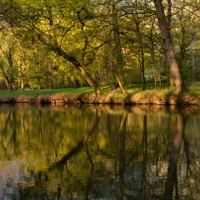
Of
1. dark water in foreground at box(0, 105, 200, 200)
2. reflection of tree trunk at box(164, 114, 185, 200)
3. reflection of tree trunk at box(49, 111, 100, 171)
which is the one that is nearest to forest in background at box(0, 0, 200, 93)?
reflection of tree trunk at box(164, 114, 185, 200)

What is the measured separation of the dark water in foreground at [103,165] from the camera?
5410 millimetres

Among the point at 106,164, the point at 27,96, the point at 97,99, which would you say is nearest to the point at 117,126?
the point at 106,164

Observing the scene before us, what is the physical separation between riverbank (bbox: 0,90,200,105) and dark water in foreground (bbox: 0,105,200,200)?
1089 cm

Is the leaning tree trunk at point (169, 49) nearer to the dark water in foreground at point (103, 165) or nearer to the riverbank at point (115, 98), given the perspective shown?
the riverbank at point (115, 98)

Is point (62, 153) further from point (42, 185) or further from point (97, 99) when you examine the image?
point (97, 99)

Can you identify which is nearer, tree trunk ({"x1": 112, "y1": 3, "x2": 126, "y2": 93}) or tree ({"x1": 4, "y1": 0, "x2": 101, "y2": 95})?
tree ({"x1": 4, "y1": 0, "x2": 101, "y2": 95})

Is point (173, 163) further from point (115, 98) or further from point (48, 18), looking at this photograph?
point (48, 18)

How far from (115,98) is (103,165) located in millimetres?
20714

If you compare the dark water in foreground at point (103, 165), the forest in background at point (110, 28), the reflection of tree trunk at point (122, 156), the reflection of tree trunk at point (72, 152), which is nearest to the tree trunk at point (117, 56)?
the forest in background at point (110, 28)

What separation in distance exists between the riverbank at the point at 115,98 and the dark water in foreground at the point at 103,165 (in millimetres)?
10892

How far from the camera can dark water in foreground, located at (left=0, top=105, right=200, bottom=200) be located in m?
5.41

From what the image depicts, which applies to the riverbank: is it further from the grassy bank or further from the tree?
the tree

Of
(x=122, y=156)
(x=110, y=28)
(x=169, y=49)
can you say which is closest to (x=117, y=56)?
(x=110, y=28)

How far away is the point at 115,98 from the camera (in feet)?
90.5
